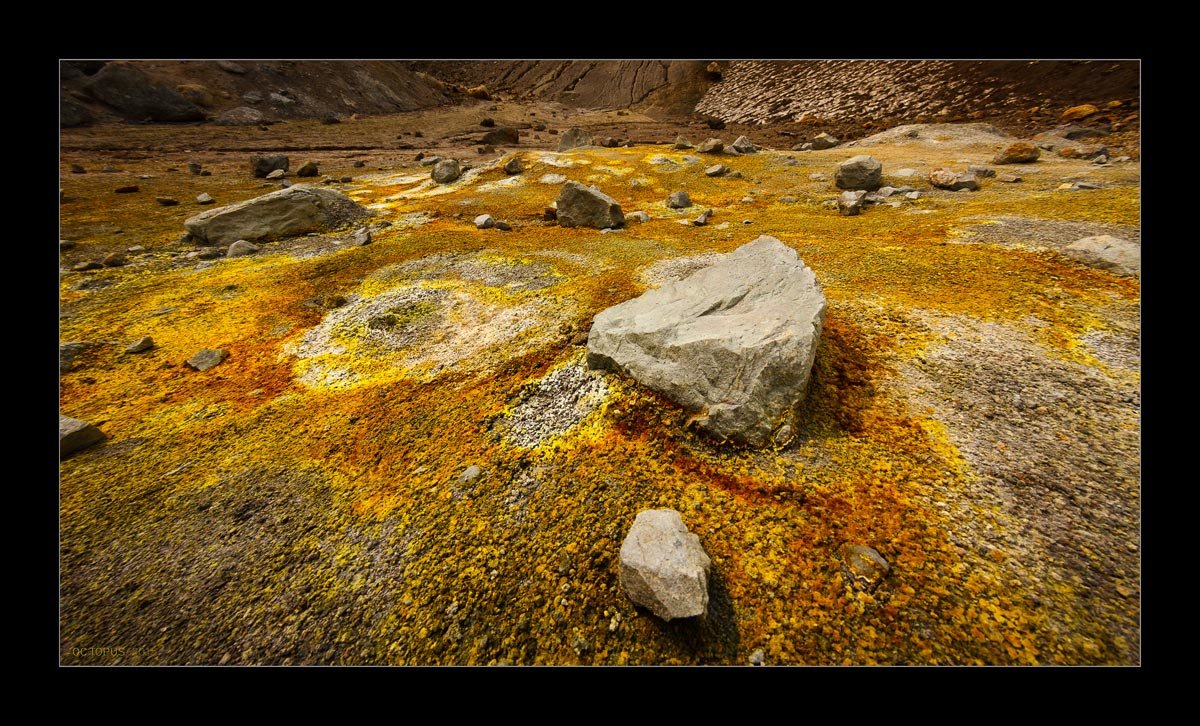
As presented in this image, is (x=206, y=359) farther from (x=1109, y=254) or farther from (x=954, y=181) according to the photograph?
(x=954, y=181)

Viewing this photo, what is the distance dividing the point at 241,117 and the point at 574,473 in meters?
62.2

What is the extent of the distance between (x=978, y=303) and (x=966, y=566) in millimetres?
5689

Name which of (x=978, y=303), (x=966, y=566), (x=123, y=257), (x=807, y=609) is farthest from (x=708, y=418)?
(x=123, y=257)

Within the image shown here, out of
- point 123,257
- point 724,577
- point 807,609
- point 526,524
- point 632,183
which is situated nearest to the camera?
point 807,609

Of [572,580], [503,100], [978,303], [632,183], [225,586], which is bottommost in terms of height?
[225,586]

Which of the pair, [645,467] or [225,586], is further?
[645,467]

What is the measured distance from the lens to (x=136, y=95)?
132 feet

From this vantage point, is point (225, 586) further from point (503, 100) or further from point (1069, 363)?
point (503, 100)

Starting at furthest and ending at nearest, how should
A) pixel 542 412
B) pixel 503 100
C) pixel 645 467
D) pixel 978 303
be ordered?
pixel 503 100
pixel 978 303
pixel 542 412
pixel 645 467

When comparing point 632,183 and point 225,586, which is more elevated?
point 632,183

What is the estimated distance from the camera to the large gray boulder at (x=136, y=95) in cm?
3938

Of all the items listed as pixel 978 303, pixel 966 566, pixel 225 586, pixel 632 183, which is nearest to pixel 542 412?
pixel 225 586

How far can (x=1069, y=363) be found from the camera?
5703mm

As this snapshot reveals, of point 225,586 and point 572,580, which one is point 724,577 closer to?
point 572,580
